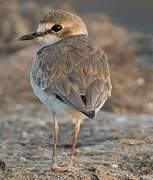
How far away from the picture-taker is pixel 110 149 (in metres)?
8.53

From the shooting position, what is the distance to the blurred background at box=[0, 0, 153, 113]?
12.0 meters

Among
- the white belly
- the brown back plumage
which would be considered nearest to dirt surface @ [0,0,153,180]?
the white belly

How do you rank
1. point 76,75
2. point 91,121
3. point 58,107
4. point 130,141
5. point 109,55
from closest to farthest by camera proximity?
point 58,107 → point 76,75 → point 130,141 → point 91,121 → point 109,55

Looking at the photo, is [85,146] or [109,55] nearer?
[85,146]

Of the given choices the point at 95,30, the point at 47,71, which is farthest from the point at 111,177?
the point at 95,30

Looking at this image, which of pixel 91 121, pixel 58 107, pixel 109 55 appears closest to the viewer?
pixel 58 107

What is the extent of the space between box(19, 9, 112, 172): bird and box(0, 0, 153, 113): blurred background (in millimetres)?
3405

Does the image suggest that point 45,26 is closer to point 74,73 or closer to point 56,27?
point 56,27

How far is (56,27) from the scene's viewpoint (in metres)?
8.27

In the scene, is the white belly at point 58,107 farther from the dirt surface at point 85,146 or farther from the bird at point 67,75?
the dirt surface at point 85,146

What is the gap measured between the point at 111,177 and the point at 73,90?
88 centimetres

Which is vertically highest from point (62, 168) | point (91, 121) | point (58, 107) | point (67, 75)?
point (67, 75)

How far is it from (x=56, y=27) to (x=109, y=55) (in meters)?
5.93

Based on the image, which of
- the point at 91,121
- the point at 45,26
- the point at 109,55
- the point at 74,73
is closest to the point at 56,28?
the point at 45,26
